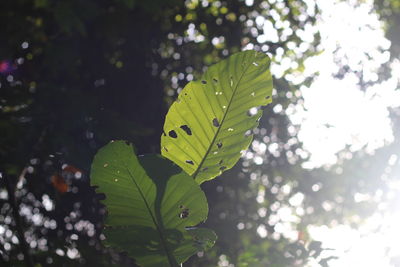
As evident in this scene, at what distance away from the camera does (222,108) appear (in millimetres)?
903

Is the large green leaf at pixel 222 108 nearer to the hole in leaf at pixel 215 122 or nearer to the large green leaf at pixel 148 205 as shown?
the hole in leaf at pixel 215 122

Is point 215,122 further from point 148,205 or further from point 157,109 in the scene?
point 157,109

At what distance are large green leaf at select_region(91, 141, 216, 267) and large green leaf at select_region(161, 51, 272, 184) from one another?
0.37 ft

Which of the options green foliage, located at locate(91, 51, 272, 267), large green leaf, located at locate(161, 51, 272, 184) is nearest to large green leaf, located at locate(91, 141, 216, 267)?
green foliage, located at locate(91, 51, 272, 267)

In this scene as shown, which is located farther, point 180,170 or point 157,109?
point 157,109

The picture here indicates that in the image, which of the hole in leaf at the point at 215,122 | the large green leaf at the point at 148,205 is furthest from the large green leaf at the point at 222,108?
the large green leaf at the point at 148,205

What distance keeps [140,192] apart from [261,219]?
16.5ft

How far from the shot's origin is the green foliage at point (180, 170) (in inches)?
32.5

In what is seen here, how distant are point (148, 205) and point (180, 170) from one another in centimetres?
10

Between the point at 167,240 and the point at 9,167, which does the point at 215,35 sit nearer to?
the point at 9,167

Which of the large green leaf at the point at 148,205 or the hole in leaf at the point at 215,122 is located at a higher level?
the hole in leaf at the point at 215,122

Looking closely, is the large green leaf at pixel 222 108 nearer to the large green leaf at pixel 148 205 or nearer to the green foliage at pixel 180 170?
the green foliage at pixel 180 170

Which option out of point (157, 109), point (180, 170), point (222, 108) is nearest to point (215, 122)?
point (222, 108)

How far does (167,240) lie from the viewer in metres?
0.87
